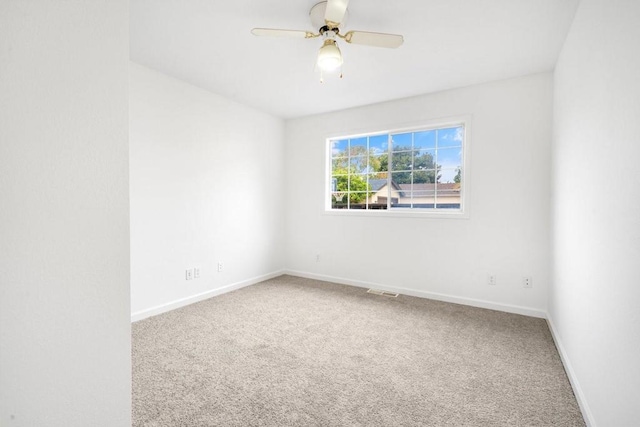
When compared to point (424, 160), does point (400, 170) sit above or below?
below

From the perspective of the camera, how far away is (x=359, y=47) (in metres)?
2.62

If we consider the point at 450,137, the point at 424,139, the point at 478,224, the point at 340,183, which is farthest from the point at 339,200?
the point at 478,224

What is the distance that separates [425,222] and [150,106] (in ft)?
11.0

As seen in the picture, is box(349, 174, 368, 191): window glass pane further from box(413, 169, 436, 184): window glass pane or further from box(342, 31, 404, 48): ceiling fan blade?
box(342, 31, 404, 48): ceiling fan blade

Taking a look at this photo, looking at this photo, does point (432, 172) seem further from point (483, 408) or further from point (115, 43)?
point (115, 43)

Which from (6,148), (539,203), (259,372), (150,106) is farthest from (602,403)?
(150,106)

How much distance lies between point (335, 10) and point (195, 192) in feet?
8.33

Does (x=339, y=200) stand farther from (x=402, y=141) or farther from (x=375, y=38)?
(x=375, y=38)

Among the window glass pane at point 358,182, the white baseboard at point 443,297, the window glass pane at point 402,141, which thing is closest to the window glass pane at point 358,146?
the window glass pane at point 358,182

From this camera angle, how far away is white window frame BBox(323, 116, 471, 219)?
355cm

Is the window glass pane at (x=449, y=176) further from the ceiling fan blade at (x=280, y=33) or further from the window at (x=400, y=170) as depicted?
the ceiling fan blade at (x=280, y=33)

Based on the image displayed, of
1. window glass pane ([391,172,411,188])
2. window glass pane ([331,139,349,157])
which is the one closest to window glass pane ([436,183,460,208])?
window glass pane ([391,172,411,188])

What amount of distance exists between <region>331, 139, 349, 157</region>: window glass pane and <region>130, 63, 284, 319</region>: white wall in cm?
92

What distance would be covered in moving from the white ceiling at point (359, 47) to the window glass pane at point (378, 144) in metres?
0.62
